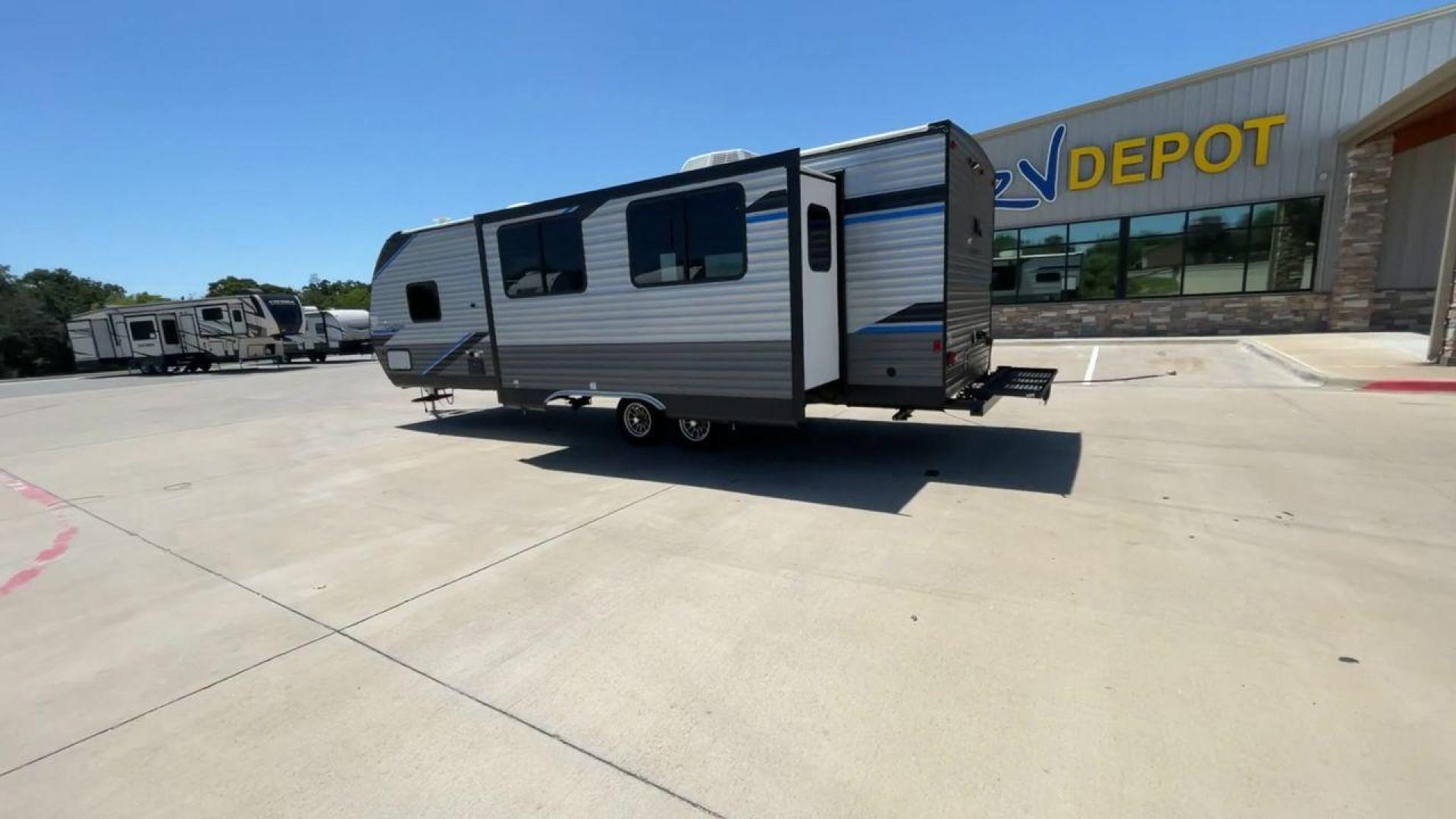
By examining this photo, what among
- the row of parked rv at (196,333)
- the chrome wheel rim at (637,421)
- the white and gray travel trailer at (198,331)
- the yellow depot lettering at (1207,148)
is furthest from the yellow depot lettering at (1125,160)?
the white and gray travel trailer at (198,331)

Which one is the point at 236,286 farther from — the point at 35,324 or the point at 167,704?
the point at 167,704

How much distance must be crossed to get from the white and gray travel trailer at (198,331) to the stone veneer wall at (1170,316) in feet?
93.7

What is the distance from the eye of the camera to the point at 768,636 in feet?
11.2

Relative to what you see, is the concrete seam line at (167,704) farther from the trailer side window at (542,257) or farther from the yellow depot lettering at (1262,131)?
the yellow depot lettering at (1262,131)

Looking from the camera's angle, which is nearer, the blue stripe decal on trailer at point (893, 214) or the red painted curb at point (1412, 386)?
the blue stripe decal on trailer at point (893, 214)

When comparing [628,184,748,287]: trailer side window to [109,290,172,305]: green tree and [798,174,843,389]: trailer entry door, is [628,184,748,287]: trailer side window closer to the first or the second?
[798,174,843,389]: trailer entry door

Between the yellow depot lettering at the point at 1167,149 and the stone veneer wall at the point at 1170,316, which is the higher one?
the yellow depot lettering at the point at 1167,149

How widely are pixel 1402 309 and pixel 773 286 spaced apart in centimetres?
1969

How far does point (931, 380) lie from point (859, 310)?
104 cm

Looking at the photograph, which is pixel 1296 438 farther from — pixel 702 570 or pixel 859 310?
pixel 702 570

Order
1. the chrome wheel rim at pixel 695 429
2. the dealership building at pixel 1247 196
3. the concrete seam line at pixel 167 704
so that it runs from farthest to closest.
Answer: the dealership building at pixel 1247 196, the chrome wheel rim at pixel 695 429, the concrete seam line at pixel 167 704

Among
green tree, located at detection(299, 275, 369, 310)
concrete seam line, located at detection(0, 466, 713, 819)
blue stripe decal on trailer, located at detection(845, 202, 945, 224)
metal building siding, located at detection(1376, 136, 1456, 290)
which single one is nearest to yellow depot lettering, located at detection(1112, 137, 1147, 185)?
metal building siding, located at detection(1376, 136, 1456, 290)

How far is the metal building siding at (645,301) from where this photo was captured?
6.06 m

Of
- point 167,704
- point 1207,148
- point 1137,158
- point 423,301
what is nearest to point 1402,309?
point 1207,148
